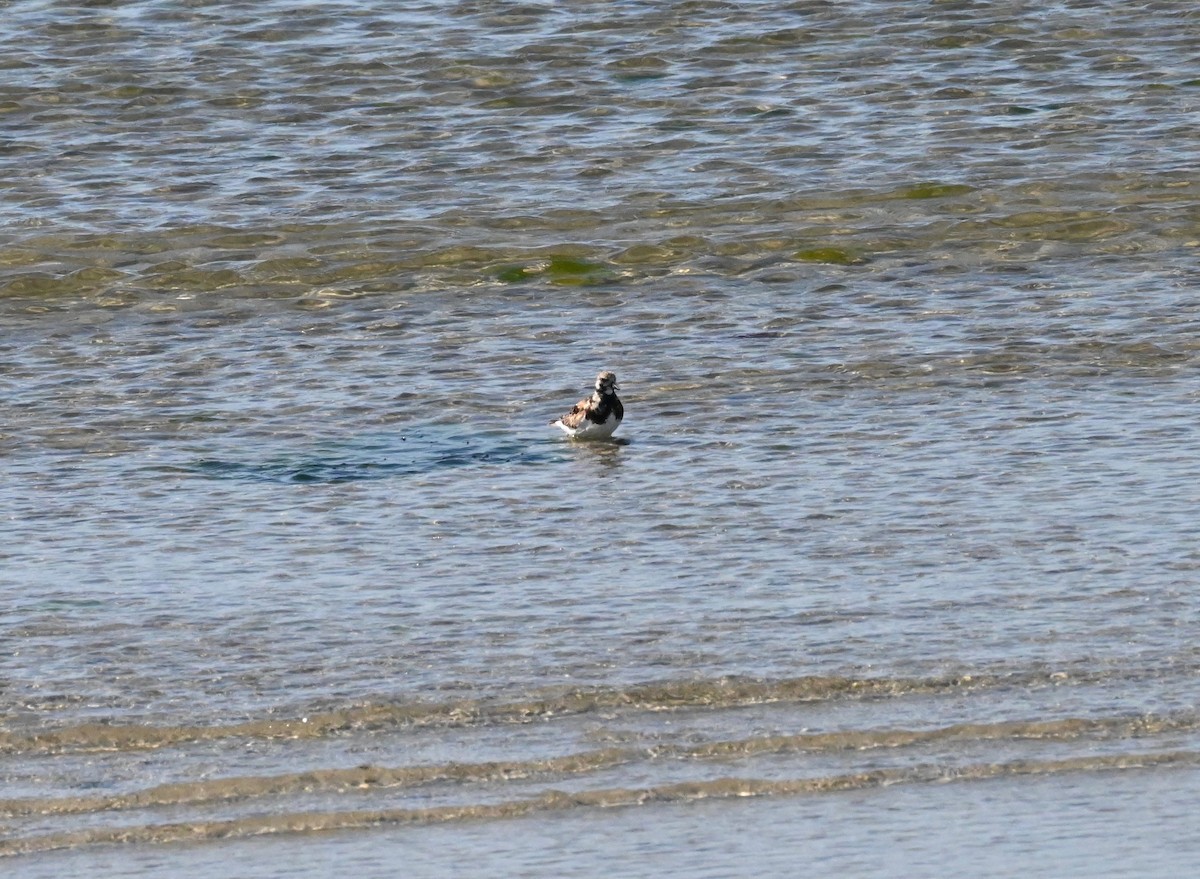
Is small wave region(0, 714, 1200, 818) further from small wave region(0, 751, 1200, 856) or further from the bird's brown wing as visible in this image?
the bird's brown wing

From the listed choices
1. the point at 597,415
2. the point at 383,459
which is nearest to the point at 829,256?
the point at 597,415

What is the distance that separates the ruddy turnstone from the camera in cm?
888

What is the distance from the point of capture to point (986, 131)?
14.5m

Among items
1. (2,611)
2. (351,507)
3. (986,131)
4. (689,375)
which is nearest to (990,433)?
(689,375)

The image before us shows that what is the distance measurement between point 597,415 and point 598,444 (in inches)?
10.0

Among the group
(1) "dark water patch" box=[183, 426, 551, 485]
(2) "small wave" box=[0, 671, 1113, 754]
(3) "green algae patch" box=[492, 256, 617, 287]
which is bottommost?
(3) "green algae patch" box=[492, 256, 617, 287]

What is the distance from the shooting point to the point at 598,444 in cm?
877

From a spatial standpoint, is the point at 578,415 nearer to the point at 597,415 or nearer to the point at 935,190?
the point at 597,415

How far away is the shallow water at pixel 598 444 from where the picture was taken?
5.64 meters

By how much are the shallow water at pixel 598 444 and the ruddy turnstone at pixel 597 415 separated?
0.13m

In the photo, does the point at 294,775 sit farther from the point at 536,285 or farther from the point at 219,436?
the point at 536,285

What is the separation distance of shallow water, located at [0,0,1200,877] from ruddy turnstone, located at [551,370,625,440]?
13cm

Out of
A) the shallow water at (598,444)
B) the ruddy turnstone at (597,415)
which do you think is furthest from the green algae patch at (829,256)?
the ruddy turnstone at (597,415)

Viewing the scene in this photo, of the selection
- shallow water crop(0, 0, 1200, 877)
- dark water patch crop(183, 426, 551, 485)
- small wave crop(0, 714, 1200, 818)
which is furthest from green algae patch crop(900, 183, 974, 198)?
small wave crop(0, 714, 1200, 818)
